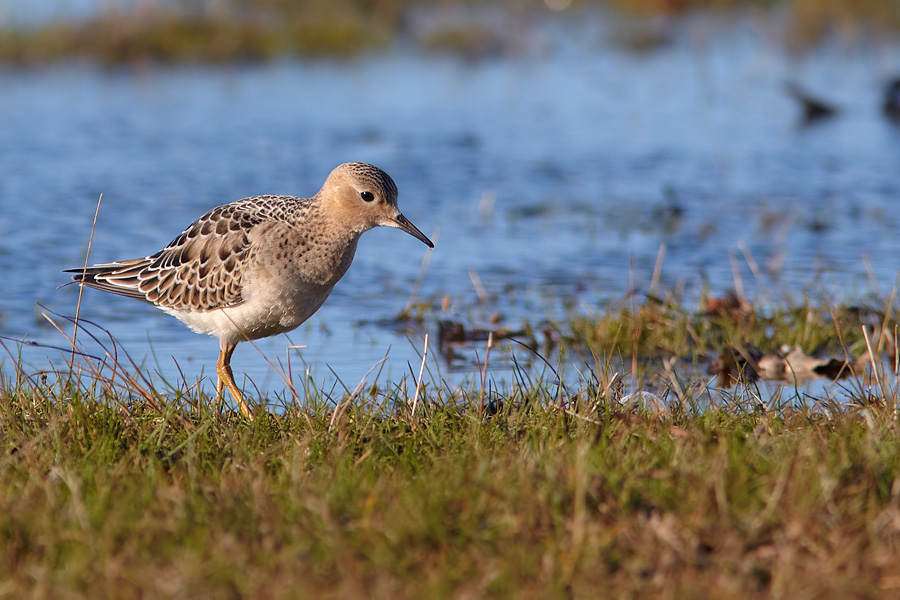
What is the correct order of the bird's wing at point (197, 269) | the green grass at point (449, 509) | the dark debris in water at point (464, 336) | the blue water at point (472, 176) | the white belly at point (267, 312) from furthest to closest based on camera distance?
the blue water at point (472, 176) < the dark debris in water at point (464, 336) < the bird's wing at point (197, 269) < the white belly at point (267, 312) < the green grass at point (449, 509)

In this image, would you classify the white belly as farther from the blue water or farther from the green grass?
the green grass

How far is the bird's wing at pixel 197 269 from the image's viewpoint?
21.8 feet

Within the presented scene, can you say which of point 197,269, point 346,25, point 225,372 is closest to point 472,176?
point 197,269

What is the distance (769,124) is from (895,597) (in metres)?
12.3

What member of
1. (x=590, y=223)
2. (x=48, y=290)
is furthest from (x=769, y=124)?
(x=48, y=290)

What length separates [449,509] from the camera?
4484 millimetres

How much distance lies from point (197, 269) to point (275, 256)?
595 millimetres

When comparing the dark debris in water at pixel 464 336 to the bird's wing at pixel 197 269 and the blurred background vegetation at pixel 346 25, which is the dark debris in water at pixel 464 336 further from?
the blurred background vegetation at pixel 346 25

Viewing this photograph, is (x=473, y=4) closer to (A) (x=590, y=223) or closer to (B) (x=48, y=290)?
(A) (x=590, y=223)

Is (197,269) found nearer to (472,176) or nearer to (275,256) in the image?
(275,256)

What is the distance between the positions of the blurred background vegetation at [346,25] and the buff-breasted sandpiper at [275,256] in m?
12.7

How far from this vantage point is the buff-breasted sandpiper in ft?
21.2

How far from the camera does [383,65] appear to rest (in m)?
19.5

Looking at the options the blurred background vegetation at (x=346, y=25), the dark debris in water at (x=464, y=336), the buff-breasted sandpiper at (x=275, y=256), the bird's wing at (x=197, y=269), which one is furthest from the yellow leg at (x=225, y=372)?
the blurred background vegetation at (x=346, y=25)
